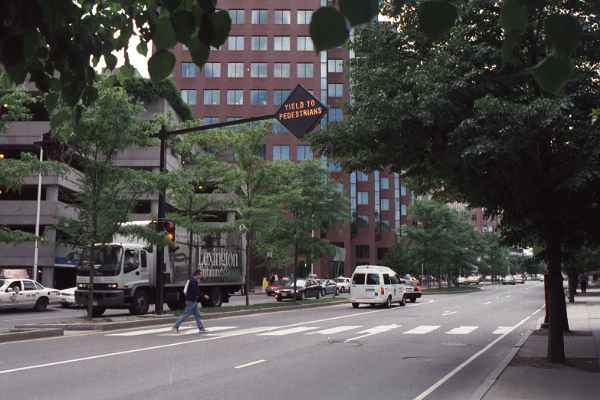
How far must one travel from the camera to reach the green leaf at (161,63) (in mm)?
2805

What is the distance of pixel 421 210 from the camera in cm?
6588

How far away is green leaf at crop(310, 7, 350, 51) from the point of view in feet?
7.57

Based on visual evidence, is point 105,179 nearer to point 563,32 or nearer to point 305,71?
point 563,32

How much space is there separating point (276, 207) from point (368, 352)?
19.3 metres

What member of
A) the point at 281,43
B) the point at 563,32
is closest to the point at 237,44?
the point at 281,43

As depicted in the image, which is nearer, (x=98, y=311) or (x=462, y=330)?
(x=462, y=330)

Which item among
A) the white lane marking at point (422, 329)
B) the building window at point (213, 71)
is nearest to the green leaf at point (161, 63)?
the white lane marking at point (422, 329)

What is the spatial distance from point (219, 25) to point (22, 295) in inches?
1139

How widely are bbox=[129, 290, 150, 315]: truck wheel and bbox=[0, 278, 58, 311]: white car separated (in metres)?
7.67

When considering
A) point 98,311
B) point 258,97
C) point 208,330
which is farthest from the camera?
point 258,97

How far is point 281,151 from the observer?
86625 mm

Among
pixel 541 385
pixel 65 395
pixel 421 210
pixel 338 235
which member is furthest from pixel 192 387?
pixel 338 235

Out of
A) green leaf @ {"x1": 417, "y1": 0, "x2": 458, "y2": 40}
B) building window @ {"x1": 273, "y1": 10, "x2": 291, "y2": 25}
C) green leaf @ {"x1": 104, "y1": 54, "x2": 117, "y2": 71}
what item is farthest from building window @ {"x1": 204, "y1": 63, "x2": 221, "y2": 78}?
green leaf @ {"x1": 417, "y1": 0, "x2": 458, "y2": 40}

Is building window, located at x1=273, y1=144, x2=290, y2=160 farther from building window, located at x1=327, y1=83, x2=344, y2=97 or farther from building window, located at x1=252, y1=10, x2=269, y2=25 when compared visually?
building window, located at x1=252, y1=10, x2=269, y2=25
